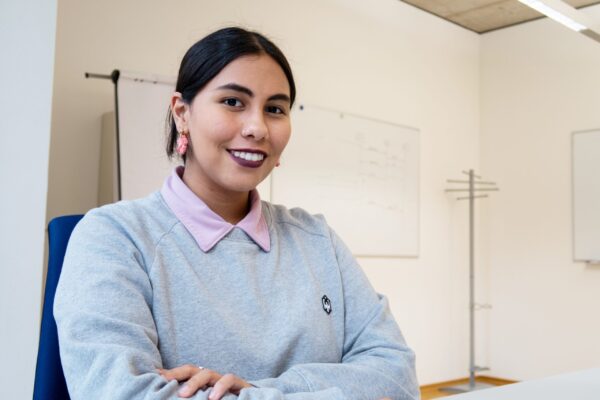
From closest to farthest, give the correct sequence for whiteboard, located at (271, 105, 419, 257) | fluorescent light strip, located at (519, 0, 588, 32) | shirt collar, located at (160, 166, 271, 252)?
shirt collar, located at (160, 166, 271, 252), fluorescent light strip, located at (519, 0, 588, 32), whiteboard, located at (271, 105, 419, 257)

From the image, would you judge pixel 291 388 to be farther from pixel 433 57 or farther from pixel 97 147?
pixel 433 57

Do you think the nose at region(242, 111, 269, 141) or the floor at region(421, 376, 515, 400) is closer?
the nose at region(242, 111, 269, 141)

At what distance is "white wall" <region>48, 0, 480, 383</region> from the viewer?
10.5ft

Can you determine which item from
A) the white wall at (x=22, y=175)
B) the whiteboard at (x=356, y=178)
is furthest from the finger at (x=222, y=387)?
the whiteboard at (x=356, y=178)

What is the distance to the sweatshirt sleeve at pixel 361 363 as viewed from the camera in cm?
108

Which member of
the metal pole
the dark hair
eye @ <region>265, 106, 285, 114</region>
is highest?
the dark hair

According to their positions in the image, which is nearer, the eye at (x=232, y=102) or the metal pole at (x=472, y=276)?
the eye at (x=232, y=102)

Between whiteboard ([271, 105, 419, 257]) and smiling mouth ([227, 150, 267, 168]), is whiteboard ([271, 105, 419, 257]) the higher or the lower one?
the higher one

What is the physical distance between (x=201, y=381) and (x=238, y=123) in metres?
0.47

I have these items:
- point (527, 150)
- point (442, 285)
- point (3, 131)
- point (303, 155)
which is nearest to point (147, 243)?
point (3, 131)

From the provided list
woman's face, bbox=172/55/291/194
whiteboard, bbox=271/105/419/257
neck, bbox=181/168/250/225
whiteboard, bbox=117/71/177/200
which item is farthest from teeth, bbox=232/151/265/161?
whiteboard, bbox=271/105/419/257

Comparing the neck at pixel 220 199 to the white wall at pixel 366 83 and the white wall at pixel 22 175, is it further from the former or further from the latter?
the white wall at pixel 366 83

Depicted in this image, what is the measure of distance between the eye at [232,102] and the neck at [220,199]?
17 centimetres

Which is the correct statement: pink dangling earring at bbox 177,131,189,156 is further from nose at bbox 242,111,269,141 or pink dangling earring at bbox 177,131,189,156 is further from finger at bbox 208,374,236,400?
finger at bbox 208,374,236,400
